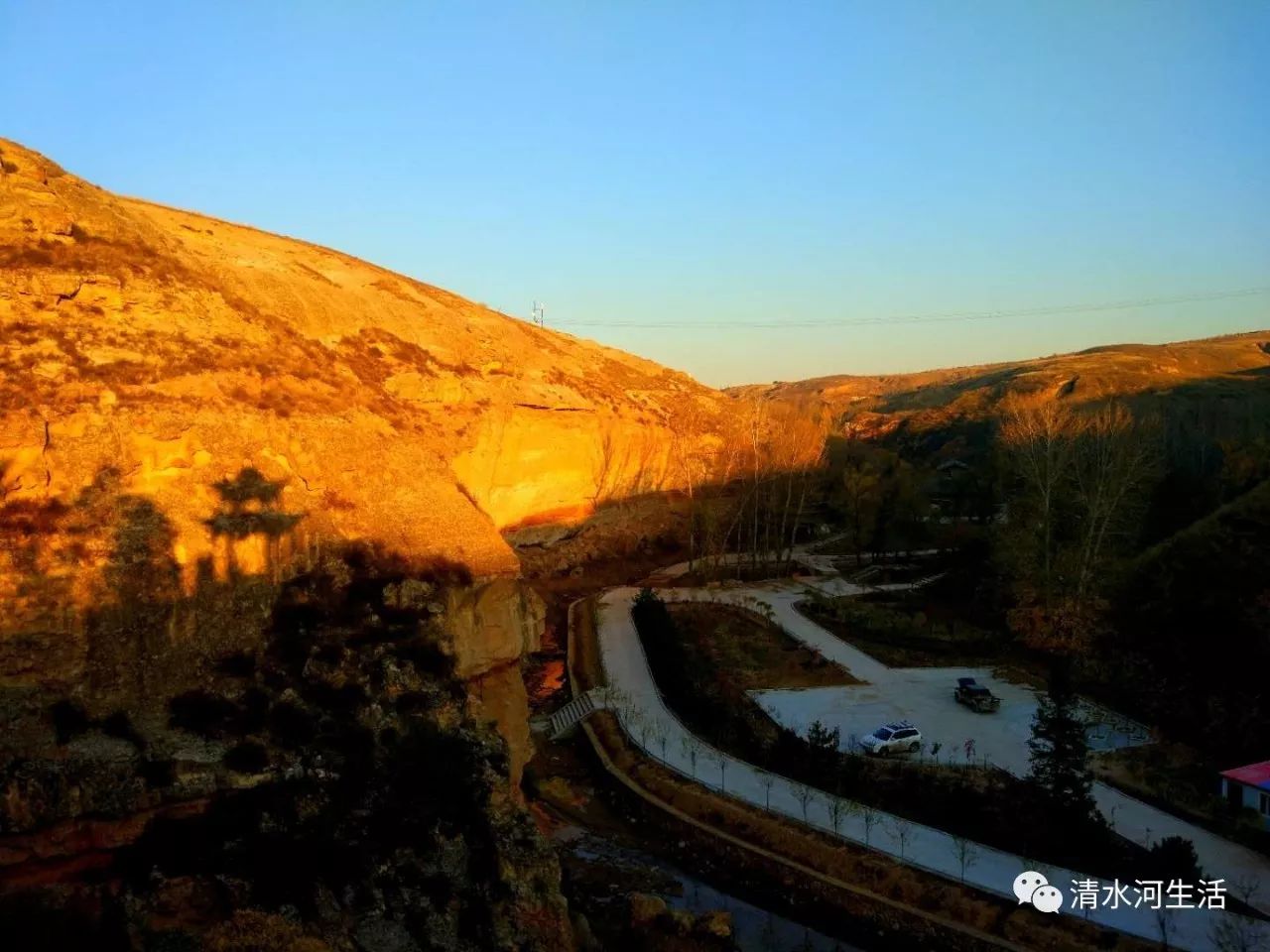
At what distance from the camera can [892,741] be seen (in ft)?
66.1

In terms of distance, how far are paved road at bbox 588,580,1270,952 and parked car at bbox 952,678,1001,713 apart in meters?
2.91

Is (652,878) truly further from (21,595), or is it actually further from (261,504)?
(21,595)

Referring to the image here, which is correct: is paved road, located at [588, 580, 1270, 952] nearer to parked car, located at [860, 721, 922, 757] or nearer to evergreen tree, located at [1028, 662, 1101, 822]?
evergreen tree, located at [1028, 662, 1101, 822]

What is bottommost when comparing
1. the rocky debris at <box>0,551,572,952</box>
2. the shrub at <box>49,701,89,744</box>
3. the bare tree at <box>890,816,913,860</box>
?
the bare tree at <box>890,816,913,860</box>

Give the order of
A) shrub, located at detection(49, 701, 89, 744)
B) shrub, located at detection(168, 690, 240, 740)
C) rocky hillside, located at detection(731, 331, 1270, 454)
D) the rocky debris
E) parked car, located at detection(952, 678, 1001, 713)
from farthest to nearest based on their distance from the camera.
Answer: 1. rocky hillside, located at detection(731, 331, 1270, 454)
2. parked car, located at detection(952, 678, 1001, 713)
3. shrub, located at detection(168, 690, 240, 740)
4. shrub, located at detection(49, 701, 89, 744)
5. the rocky debris

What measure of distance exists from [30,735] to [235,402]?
6.98 meters

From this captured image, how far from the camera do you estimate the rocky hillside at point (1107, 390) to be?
6881 cm

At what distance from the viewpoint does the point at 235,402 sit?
16219mm

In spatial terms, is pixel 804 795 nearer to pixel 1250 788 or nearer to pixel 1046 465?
pixel 1250 788

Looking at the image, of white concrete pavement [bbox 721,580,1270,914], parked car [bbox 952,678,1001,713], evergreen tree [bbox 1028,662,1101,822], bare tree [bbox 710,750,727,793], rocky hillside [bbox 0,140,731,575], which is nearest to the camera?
rocky hillside [bbox 0,140,731,575]

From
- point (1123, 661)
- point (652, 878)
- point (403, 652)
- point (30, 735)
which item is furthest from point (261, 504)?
point (1123, 661)

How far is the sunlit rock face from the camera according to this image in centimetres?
1272

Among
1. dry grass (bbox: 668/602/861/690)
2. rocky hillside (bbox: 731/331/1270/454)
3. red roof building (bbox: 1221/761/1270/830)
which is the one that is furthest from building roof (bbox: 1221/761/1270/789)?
rocky hillside (bbox: 731/331/1270/454)

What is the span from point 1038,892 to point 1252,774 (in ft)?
18.5
